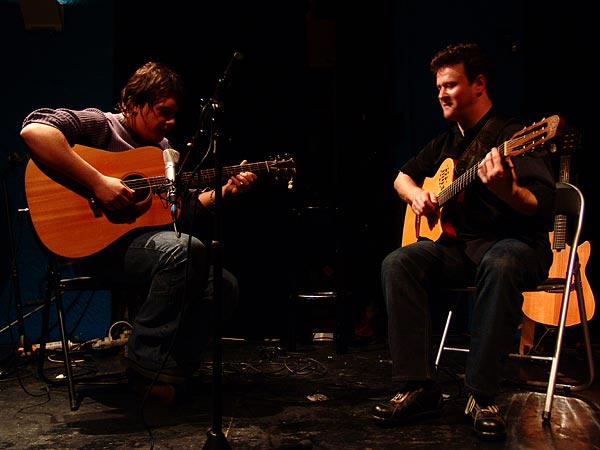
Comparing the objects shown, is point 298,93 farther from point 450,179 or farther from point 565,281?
point 565,281

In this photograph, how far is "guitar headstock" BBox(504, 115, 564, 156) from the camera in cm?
199

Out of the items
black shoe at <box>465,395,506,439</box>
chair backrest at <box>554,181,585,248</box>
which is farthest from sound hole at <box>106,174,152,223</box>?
chair backrest at <box>554,181,585,248</box>

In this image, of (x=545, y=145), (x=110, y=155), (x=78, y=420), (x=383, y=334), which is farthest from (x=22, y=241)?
(x=545, y=145)

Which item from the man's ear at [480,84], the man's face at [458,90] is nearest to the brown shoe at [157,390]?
the man's face at [458,90]

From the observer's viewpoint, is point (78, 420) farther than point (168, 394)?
No

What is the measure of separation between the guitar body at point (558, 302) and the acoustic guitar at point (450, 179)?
1176 millimetres

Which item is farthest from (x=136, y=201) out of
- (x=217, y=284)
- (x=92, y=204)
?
(x=217, y=284)

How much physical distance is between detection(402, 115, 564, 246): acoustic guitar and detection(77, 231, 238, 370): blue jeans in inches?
40.4

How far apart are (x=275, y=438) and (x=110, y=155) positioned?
1.48 meters

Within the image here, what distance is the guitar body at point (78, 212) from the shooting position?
8.18ft

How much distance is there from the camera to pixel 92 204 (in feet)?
8.39

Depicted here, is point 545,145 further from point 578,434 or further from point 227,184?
point 227,184

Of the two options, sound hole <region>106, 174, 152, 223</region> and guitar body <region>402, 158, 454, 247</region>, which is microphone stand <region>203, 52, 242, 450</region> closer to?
sound hole <region>106, 174, 152, 223</region>

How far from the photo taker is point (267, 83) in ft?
14.3
